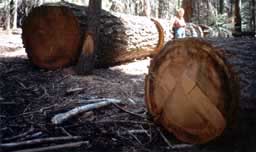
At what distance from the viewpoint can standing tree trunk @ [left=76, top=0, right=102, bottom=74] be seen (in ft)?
22.0

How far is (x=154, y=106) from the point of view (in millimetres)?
4293

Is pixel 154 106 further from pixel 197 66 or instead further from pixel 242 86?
pixel 242 86

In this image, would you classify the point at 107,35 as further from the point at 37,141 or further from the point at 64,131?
the point at 37,141

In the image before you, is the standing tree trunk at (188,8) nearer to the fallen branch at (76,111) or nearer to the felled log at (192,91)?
the fallen branch at (76,111)

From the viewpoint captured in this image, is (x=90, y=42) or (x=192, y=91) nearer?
(x=192, y=91)

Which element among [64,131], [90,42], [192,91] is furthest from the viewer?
[90,42]

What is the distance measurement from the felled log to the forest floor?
0.14 metres

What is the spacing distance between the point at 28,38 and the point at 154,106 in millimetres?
4099

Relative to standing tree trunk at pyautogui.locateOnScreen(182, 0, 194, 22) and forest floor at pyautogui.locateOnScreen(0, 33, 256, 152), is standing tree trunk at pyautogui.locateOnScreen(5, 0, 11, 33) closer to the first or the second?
forest floor at pyautogui.locateOnScreen(0, 33, 256, 152)

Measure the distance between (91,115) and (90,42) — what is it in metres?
2.45

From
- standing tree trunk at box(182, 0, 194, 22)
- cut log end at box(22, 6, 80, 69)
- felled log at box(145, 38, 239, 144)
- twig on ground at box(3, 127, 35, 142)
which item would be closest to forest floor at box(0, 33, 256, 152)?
twig on ground at box(3, 127, 35, 142)

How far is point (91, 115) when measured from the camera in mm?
4656

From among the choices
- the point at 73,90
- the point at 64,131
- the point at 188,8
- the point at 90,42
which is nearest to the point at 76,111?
the point at 64,131

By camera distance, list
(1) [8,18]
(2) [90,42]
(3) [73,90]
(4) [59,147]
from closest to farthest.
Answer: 1. (4) [59,147]
2. (3) [73,90]
3. (2) [90,42]
4. (1) [8,18]
